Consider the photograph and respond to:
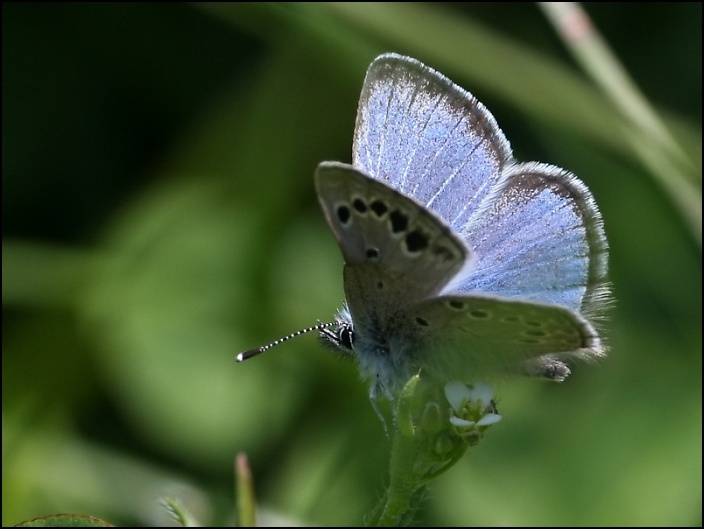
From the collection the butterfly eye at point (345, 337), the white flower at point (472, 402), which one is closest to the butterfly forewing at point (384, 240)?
the butterfly eye at point (345, 337)

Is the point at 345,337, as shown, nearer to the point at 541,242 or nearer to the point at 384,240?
the point at 384,240

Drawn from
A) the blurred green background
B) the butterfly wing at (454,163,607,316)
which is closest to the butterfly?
the butterfly wing at (454,163,607,316)

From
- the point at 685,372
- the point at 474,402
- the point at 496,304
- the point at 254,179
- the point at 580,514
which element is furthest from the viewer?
the point at 254,179

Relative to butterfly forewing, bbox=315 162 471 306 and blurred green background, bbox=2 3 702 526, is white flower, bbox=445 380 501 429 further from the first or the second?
blurred green background, bbox=2 3 702 526

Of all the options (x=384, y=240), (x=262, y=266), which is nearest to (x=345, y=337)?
(x=384, y=240)

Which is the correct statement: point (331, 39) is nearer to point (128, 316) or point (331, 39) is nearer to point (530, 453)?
point (128, 316)

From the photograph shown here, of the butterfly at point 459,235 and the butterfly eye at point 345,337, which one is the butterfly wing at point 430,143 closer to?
the butterfly at point 459,235

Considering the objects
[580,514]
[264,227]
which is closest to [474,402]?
[580,514]
